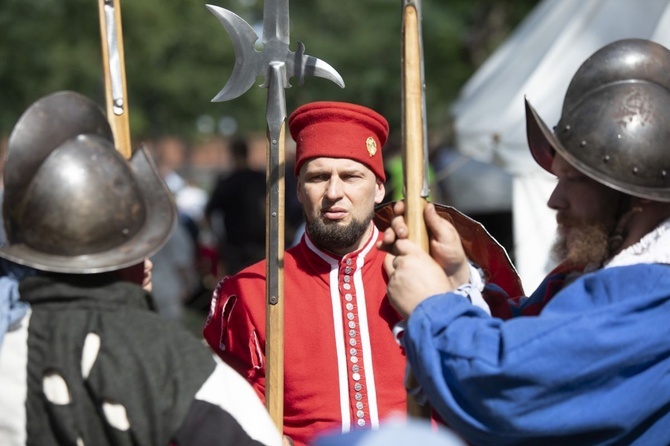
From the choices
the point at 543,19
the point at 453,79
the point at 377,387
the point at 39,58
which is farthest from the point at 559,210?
the point at 39,58

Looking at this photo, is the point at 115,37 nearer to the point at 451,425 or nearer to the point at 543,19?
the point at 451,425

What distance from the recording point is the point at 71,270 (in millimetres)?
2473

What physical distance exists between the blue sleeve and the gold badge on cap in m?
1.62

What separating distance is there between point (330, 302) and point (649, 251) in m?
1.55

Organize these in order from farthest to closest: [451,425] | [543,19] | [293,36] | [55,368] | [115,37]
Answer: [293,36], [543,19], [115,37], [451,425], [55,368]

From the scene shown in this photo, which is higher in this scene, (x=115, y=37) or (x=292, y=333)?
(x=115, y=37)

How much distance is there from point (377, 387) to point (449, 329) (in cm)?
Result: 126

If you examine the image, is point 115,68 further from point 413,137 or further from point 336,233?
point 413,137

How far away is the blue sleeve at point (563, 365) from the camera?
2.45m

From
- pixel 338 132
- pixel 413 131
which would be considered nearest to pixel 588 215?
pixel 413 131

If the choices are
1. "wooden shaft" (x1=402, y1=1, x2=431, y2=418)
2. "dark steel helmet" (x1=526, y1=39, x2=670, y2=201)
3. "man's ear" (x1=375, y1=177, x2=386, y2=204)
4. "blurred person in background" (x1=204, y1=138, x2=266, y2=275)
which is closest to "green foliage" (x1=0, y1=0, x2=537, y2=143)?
"blurred person in background" (x1=204, y1=138, x2=266, y2=275)

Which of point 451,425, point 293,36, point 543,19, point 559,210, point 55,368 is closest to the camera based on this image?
point 55,368

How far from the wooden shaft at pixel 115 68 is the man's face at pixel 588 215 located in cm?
148

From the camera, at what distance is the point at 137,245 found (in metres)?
2.56
